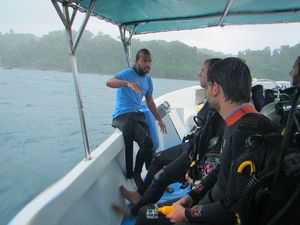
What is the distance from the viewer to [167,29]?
3367 millimetres

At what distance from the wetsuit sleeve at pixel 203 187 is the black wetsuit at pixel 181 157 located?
0.15 meters

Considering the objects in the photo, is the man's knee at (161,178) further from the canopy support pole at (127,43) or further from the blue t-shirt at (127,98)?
the canopy support pole at (127,43)

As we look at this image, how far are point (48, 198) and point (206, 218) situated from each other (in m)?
0.73

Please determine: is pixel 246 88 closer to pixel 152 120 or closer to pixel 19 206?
pixel 152 120

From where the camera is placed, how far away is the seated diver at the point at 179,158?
1828mm

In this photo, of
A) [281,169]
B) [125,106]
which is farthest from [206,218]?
[125,106]

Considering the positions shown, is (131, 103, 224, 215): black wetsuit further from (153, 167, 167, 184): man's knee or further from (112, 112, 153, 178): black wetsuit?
(112, 112, 153, 178): black wetsuit

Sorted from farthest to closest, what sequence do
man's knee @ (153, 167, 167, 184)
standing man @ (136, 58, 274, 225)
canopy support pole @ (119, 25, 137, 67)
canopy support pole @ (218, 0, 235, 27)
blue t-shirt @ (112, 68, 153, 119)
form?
canopy support pole @ (119, 25, 137, 67), blue t-shirt @ (112, 68, 153, 119), canopy support pole @ (218, 0, 235, 27), man's knee @ (153, 167, 167, 184), standing man @ (136, 58, 274, 225)

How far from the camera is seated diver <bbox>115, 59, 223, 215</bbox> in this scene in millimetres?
1828

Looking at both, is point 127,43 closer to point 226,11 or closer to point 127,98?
point 127,98

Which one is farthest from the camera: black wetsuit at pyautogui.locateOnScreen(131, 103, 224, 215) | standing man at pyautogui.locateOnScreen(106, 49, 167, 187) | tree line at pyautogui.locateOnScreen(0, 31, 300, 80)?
tree line at pyautogui.locateOnScreen(0, 31, 300, 80)

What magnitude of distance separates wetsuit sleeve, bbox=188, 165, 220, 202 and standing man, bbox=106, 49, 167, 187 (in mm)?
1117

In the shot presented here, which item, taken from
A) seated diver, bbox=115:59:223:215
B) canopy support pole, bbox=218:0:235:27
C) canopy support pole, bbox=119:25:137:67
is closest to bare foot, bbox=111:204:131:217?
seated diver, bbox=115:59:223:215

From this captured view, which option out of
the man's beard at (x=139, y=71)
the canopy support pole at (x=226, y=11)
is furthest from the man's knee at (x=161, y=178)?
the canopy support pole at (x=226, y=11)
